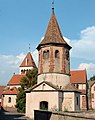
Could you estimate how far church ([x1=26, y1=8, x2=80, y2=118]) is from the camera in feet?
95.2

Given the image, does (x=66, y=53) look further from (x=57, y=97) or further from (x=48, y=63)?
(x=57, y=97)

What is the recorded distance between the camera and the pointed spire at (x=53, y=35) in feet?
105

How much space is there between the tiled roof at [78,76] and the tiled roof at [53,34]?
23.8 meters

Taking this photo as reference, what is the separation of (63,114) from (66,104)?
12.4 m

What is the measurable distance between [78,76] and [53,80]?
26.5m

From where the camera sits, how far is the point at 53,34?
108 feet

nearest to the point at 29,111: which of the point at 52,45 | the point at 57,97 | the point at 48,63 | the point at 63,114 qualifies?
the point at 57,97

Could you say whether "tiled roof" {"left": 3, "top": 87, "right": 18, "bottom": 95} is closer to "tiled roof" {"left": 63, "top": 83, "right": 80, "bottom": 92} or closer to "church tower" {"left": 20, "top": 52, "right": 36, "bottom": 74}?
"church tower" {"left": 20, "top": 52, "right": 36, "bottom": 74}

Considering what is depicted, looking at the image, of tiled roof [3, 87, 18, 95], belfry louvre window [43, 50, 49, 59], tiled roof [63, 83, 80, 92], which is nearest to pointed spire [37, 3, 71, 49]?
belfry louvre window [43, 50, 49, 59]

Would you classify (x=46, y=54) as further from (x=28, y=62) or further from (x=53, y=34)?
(x=28, y=62)

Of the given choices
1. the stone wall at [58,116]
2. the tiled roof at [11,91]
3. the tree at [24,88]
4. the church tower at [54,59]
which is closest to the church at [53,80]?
the church tower at [54,59]

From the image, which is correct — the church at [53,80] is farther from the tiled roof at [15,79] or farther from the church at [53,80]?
the tiled roof at [15,79]

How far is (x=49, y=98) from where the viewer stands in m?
29.0

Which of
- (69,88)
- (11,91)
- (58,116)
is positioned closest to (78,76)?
(11,91)
